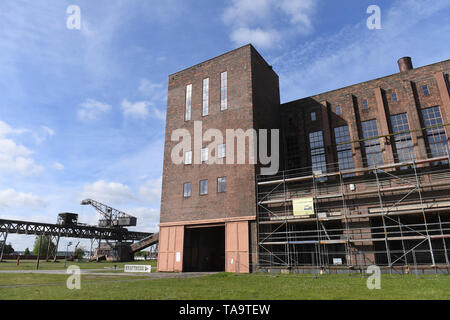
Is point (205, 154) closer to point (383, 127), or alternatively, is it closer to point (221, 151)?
point (221, 151)

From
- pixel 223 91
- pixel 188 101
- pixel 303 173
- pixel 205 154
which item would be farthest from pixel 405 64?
pixel 188 101

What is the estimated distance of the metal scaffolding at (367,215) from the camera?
21.7 meters

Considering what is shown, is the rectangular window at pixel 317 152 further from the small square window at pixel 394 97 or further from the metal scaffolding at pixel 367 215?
the small square window at pixel 394 97

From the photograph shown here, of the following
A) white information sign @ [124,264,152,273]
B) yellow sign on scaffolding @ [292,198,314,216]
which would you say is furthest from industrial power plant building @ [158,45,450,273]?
white information sign @ [124,264,152,273]

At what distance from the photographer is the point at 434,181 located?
72.3ft

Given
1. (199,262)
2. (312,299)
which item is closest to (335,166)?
(199,262)

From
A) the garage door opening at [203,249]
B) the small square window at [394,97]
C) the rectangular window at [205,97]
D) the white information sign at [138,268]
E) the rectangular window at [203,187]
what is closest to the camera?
the white information sign at [138,268]

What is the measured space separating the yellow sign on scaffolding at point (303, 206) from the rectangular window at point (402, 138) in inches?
416

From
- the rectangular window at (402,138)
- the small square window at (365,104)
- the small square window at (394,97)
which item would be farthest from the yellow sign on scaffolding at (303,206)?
the small square window at (394,97)

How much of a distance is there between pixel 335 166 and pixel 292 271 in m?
12.3

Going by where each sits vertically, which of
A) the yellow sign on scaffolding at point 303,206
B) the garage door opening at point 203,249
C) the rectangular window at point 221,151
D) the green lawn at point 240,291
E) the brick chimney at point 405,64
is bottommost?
the green lawn at point 240,291

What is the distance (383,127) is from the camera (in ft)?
96.6

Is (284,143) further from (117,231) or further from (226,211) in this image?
(117,231)

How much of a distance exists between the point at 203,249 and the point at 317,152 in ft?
52.0
